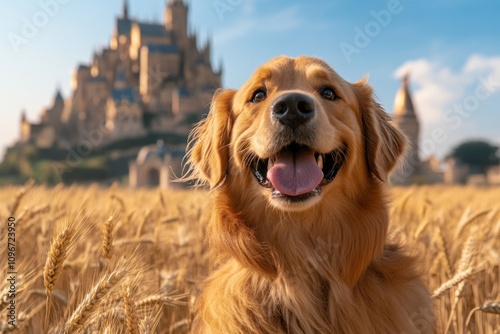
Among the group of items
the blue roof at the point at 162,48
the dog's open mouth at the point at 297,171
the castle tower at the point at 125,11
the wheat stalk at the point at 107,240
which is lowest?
the blue roof at the point at 162,48

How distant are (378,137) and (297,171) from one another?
535 millimetres

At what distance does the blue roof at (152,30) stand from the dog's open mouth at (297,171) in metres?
86.5

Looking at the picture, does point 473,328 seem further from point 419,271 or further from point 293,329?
point 293,329

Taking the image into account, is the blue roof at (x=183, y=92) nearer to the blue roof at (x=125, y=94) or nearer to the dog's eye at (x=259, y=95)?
the blue roof at (x=125, y=94)

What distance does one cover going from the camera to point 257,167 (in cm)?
240

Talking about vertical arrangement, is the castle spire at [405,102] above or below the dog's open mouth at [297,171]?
below

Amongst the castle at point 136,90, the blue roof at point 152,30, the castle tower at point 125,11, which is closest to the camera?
the castle at point 136,90

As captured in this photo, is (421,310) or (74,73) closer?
(421,310)

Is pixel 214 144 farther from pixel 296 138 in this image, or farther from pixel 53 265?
pixel 53 265

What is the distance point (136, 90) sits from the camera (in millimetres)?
81438

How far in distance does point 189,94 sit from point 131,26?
25894mm

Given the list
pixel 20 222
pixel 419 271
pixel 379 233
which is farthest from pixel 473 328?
pixel 20 222

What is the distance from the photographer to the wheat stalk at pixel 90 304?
4.76 feet

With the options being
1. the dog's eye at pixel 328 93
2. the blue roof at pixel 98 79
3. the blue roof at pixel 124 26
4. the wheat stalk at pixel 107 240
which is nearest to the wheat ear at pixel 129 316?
the wheat stalk at pixel 107 240
